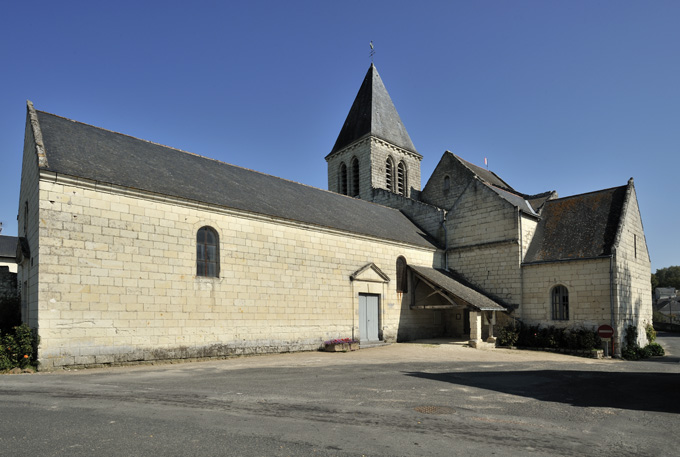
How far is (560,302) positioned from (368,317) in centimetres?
793

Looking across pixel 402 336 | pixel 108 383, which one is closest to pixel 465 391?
pixel 108 383

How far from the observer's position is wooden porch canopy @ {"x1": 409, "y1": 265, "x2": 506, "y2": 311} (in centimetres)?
1780

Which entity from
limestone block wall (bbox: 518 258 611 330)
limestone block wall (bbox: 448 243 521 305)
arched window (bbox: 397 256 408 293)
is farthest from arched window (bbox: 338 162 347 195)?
limestone block wall (bbox: 518 258 611 330)

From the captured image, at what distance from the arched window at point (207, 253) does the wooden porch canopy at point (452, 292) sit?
9366 millimetres

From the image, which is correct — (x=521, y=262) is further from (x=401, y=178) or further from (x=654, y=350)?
(x=401, y=178)

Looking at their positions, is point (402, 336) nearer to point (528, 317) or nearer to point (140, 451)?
point (528, 317)

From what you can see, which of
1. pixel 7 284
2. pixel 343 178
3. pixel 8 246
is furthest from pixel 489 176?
pixel 8 246

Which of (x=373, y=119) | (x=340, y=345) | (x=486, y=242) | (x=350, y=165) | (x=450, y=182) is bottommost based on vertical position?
(x=340, y=345)

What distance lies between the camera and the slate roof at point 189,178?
12.8m

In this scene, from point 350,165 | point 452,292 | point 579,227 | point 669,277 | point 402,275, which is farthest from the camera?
Answer: point 669,277

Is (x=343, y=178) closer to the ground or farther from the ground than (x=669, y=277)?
farther from the ground

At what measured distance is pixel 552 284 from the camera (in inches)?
726

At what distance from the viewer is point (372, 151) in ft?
96.7

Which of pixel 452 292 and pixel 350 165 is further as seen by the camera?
pixel 350 165
